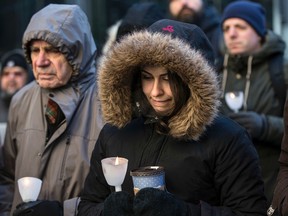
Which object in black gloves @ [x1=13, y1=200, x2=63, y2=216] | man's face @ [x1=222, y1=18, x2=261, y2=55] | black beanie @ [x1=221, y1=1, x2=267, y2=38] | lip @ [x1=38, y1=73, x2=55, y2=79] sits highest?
black beanie @ [x1=221, y1=1, x2=267, y2=38]

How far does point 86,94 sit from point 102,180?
2.61 ft

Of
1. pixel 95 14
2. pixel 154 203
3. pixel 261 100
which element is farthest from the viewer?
pixel 95 14

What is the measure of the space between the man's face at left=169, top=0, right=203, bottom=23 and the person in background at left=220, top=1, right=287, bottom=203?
2.25 ft

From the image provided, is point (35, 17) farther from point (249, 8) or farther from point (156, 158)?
point (249, 8)

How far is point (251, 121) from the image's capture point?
16.8 feet

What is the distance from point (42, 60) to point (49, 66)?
0.18 ft

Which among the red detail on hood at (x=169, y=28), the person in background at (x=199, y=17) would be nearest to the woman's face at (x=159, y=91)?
the red detail on hood at (x=169, y=28)

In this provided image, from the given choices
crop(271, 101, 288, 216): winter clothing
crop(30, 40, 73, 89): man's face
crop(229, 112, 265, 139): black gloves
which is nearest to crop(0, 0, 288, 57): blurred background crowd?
crop(229, 112, 265, 139): black gloves

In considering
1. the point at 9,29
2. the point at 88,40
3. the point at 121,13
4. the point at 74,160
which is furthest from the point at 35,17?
the point at 9,29

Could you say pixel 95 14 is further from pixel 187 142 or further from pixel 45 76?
pixel 187 142

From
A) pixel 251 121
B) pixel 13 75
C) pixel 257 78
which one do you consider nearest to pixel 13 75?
pixel 13 75

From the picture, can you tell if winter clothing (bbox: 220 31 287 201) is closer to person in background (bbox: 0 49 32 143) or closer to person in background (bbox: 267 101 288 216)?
person in background (bbox: 267 101 288 216)

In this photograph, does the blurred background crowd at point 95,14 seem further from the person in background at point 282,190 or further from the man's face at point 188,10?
the person in background at point 282,190

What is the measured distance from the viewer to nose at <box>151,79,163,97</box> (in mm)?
3686
